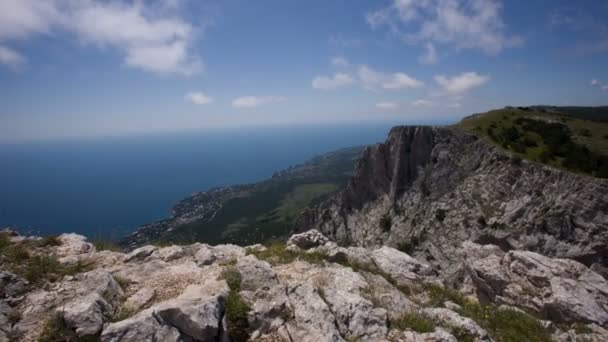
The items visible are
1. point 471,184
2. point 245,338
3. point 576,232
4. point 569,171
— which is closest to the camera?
point 245,338

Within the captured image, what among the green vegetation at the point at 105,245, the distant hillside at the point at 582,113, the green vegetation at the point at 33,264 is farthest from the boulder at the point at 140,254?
the distant hillside at the point at 582,113

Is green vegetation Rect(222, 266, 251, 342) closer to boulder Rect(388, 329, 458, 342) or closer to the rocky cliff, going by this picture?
the rocky cliff

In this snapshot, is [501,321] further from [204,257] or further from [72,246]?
[72,246]

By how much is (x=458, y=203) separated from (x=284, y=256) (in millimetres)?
31906

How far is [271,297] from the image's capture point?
839 centimetres

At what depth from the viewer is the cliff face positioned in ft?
84.8

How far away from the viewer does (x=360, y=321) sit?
778cm

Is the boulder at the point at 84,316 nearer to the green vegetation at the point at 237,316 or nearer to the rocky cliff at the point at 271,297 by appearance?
the rocky cliff at the point at 271,297

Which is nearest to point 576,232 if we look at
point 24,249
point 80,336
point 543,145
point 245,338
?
point 543,145

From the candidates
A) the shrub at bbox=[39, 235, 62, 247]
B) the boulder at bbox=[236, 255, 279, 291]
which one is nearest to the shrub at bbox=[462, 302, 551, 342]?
the boulder at bbox=[236, 255, 279, 291]

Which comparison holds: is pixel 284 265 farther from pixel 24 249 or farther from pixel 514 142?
pixel 514 142


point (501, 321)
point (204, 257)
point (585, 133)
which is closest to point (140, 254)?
point (204, 257)

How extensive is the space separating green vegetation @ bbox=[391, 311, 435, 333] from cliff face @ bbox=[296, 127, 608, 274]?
2552cm

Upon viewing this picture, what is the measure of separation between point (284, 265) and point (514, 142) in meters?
41.3
